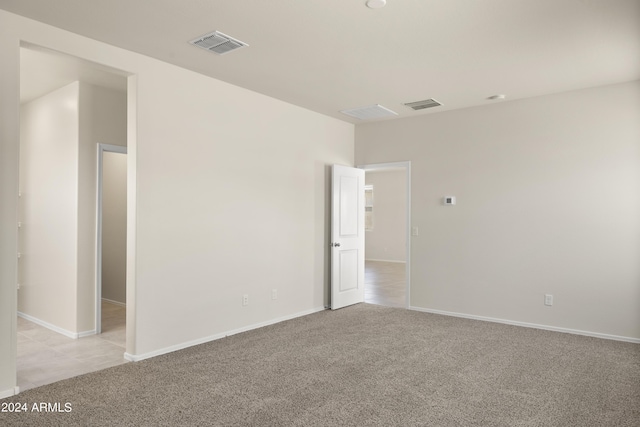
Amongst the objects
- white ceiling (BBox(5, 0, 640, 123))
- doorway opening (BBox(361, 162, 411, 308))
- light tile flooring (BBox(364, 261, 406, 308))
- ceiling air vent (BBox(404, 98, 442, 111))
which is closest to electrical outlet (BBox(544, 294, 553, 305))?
light tile flooring (BBox(364, 261, 406, 308))

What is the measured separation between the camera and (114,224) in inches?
249

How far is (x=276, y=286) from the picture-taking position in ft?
17.0

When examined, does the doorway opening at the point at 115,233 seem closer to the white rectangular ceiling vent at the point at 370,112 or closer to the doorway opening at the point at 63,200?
the doorway opening at the point at 63,200

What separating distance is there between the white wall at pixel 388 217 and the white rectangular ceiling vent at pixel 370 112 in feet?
19.5

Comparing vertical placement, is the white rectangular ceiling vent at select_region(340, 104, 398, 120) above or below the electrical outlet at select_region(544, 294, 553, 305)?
above

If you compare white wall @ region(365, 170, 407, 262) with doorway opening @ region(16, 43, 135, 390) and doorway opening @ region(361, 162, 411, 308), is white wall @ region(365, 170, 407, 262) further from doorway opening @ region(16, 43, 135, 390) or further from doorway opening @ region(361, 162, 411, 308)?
doorway opening @ region(16, 43, 135, 390)

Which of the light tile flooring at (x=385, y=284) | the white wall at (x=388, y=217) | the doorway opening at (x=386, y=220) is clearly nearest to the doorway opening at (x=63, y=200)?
the light tile flooring at (x=385, y=284)

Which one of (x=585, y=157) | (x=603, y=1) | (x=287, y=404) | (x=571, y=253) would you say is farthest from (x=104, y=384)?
(x=585, y=157)

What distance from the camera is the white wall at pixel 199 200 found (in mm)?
3168

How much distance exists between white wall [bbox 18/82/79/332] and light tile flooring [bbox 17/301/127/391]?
0.77ft

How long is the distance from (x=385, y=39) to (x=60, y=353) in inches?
163

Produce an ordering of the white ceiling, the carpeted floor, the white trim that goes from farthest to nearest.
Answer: the white trim < the white ceiling < the carpeted floor

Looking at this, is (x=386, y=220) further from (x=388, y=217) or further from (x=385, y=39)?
(x=385, y=39)

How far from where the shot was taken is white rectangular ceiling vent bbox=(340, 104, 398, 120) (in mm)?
5520
